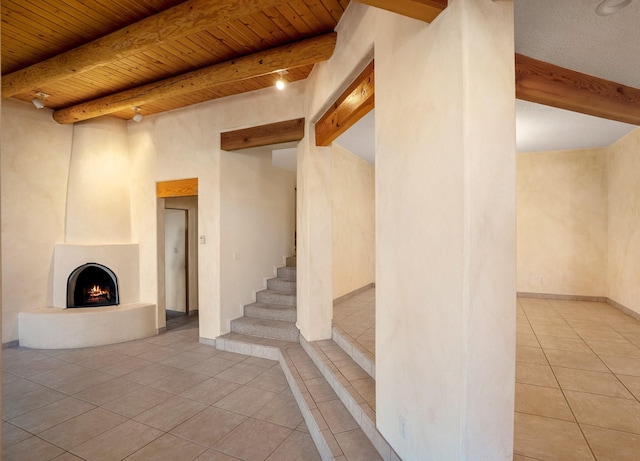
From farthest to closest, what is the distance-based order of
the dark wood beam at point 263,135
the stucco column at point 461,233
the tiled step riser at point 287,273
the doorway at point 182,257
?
the doorway at point 182,257 → the tiled step riser at point 287,273 → the dark wood beam at point 263,135 → the stucco column at point 461,233

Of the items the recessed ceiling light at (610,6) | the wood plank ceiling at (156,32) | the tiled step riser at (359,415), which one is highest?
the wood plank ceiling at (156,32)

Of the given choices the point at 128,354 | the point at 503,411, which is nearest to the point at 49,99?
the point at 128,354

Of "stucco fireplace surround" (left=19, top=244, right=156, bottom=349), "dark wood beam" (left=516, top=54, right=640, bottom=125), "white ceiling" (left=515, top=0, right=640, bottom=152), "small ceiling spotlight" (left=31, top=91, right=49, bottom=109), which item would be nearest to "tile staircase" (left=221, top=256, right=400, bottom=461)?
"stucco fireplace surround" (left=19, top=244, right=156, bottom=349)

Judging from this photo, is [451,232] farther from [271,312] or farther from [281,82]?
[271,312]

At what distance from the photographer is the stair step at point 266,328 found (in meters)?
4.06

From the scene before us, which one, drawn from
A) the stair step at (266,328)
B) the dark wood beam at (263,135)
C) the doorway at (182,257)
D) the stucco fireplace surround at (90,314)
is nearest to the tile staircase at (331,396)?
the stair step at (266,328)

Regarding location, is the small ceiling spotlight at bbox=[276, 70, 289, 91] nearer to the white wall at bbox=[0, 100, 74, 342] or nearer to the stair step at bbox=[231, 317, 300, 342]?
the stair step at bbox=[231, 317, 300, 342]

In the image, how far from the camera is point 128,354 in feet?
13.4

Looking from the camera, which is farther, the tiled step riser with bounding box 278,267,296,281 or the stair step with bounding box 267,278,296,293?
the tiled step riser with bounding box 278,267,296,281

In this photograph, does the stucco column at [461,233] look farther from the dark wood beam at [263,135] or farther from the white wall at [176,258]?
the white wall at [176,258]

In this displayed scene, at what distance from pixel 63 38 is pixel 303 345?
393cm

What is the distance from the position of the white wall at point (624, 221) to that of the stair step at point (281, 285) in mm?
4652

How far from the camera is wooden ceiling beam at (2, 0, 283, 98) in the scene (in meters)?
2.30

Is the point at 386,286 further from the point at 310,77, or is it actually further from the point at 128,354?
the point at 128,354
